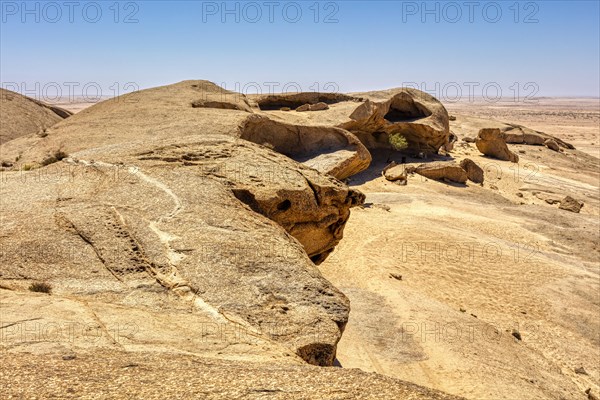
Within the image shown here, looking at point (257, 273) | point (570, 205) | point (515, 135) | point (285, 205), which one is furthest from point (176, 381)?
point (515, 135)

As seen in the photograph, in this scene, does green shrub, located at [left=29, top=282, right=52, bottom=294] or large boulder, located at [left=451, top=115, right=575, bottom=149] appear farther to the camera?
large boulder, located at [left=451, top=115, right=575, bottom=149]

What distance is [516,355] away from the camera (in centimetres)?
1352

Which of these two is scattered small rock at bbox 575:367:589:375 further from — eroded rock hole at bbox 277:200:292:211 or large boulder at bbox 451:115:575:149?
large boulder at bbox 451:115:575:149

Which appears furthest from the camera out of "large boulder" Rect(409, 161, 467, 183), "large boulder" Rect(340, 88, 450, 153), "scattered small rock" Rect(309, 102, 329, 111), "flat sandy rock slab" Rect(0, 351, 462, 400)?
"large boulder" Rect(340, 88, 450, 153)

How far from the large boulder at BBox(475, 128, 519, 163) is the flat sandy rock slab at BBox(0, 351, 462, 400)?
37.4 m

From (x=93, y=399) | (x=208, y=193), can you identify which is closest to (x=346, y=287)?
(x=208, y=193)

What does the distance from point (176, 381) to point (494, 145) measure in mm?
38986

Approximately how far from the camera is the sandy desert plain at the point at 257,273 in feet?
19.8

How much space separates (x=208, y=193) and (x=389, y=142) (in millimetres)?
25422

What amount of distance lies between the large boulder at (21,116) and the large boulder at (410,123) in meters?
18.5

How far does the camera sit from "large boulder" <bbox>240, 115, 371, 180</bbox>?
71.3 ft

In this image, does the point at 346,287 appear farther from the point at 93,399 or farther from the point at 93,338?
the point at 93,399

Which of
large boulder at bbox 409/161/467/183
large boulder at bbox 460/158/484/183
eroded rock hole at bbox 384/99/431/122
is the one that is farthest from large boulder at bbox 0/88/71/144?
large boulder at bbox 460/158/484/183

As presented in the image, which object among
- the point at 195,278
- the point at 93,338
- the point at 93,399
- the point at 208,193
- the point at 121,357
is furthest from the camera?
the point at 208,193
